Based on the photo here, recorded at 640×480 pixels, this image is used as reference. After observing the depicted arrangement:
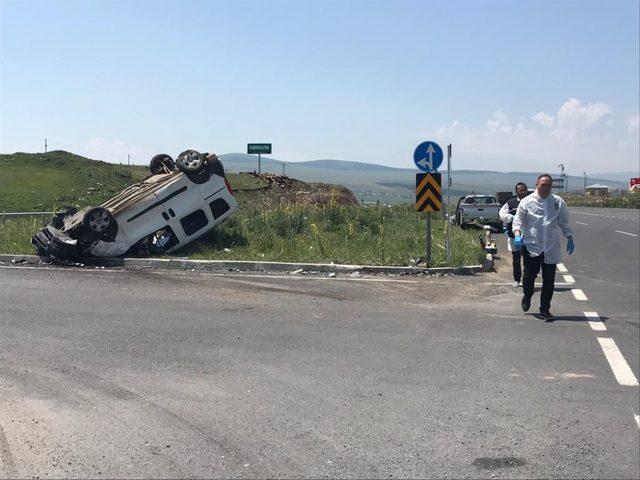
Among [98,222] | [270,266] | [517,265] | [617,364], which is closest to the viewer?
[617,364]

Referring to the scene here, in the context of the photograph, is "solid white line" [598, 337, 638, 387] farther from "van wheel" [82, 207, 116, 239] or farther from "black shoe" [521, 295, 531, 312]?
"van wheel" [82, 207, 116, 239]

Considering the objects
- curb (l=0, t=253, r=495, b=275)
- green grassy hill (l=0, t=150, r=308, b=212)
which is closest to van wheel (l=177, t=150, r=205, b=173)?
curb (l=0, t=253, r=495, b=275)

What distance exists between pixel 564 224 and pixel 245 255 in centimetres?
742

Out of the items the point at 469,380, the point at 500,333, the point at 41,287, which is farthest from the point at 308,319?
the point at 41,287

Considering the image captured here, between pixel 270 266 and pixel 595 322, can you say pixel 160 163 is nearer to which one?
pixel 270 266

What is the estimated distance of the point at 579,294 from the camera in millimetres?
10508

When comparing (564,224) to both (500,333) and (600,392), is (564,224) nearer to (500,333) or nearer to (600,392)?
(500,333)

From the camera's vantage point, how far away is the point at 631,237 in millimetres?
22000

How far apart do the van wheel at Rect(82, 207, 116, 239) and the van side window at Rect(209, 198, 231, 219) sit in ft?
7.73

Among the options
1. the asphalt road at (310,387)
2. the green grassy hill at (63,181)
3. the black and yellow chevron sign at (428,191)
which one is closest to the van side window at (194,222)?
the asphalt road at (310,387)

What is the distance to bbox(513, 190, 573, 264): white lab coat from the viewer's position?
335 inches

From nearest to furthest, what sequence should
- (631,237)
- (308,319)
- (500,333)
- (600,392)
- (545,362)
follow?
1. (600,392)
2. (545,362)
3. (500,333)
4. (308,319)
5. (631,237)

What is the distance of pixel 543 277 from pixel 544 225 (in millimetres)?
706

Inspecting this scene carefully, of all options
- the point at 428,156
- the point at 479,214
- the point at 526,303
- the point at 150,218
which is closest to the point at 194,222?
the point at 150,218
